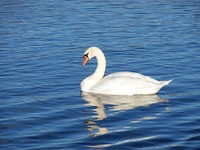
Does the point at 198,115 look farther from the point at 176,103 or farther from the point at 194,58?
the point at 194,58

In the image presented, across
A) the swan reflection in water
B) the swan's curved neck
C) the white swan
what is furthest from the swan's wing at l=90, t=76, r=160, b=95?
the swan's curved neck

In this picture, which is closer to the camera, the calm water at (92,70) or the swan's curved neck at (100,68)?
the calm water at (92,70)

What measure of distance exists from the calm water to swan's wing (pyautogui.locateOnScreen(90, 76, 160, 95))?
0.21 m

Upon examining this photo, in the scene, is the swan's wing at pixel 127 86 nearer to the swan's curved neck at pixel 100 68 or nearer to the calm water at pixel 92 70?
the calm water at pixel 92 70

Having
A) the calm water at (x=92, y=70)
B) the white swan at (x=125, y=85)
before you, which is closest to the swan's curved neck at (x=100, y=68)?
the white swan at (x=125, y=85)

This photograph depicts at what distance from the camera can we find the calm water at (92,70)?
1487 cm

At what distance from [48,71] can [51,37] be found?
235 inches

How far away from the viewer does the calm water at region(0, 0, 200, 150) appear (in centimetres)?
1487

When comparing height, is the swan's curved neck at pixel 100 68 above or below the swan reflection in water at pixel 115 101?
above

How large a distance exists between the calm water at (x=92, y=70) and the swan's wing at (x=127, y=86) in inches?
8.1

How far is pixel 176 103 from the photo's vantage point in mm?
17766

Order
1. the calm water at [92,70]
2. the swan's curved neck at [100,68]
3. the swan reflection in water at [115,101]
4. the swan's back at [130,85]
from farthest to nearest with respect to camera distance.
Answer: the swan's curved neck at [100,68]
the swan's back at [130,85]
the swan reflection in water at [115,101]
the calm water at [92,70]

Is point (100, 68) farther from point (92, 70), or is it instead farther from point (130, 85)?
point (92, 70)

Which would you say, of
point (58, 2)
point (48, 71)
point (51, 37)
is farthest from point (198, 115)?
point (58, 2)
